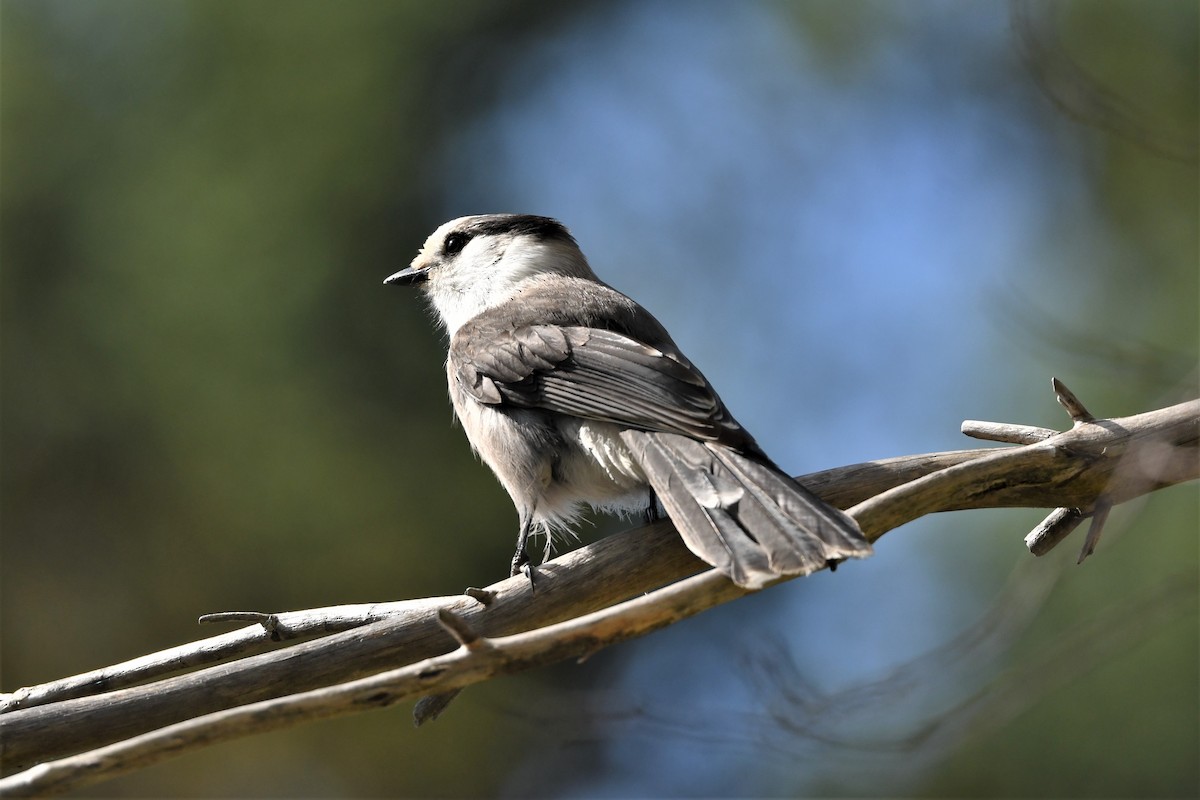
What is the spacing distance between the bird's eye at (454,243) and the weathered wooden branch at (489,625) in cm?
215

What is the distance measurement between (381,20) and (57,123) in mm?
2396

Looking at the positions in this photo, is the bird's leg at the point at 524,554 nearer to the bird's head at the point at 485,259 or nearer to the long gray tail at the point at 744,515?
the long gray tail at the point at 744,515

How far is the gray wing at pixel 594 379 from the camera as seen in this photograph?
317 cm

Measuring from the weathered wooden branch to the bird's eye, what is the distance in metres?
2.15

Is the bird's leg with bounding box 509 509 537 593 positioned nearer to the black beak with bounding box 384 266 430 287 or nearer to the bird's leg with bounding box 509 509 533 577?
the bird's leg with bounding box 509 509 533 577

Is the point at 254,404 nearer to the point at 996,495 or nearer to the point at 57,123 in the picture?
the point at 57,123

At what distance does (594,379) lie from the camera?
3.47m

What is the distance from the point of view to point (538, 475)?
11.6 ft

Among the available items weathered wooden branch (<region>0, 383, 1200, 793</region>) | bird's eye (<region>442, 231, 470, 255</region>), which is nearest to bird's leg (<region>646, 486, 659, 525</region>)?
weathered wooden branch (<region>0, 383, 1200, 793</region>)

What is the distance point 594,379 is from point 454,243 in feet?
5.22

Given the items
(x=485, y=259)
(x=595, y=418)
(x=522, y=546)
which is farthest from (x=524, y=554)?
(x=485, y=259)

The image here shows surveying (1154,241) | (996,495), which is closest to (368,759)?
(996,495)

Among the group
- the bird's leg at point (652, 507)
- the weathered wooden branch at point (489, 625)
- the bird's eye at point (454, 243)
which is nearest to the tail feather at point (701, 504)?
the weathered wooden branch at point (489, 625)

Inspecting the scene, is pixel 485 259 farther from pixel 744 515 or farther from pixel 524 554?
pixel 744 515
